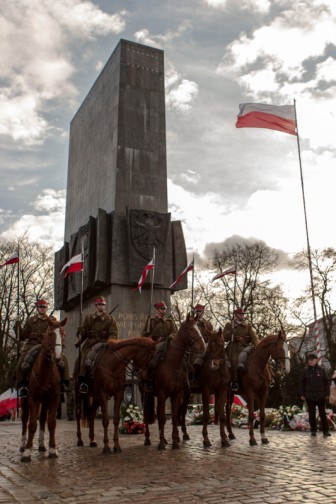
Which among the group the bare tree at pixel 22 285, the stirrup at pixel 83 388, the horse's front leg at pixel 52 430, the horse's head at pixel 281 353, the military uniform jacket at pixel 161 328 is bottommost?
the horse's front leg at pixel 52 430

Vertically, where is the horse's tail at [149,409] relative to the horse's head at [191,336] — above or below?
below

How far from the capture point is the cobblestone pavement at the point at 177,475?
267 inches

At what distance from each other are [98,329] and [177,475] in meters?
5.17

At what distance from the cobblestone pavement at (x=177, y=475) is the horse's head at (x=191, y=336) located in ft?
6.86

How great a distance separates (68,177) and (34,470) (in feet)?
89.6

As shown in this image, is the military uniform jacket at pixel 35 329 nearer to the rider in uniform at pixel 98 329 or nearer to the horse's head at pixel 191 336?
the rider in uniform at pixel 98 329

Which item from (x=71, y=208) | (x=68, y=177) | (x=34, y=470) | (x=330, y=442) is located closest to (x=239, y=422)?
(x=330, y=442)

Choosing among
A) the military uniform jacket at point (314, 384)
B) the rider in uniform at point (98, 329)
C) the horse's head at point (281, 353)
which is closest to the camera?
the horse's head at point (281, 353)

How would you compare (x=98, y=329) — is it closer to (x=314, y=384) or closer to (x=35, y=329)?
(x=35, y=329)

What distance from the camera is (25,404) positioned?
12008 mm

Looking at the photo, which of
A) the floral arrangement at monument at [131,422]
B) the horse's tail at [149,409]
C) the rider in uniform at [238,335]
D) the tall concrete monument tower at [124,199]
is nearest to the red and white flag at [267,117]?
the tall concrete monument tower at [124,199]

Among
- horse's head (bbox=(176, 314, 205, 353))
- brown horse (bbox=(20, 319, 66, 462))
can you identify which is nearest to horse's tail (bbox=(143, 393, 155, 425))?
horse's head (bbox=(176, 314, 205, 353))

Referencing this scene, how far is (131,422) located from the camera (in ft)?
54.4

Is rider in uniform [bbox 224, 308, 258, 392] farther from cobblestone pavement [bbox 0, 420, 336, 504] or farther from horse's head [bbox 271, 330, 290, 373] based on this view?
cobblestone pavement [bbox 0, 420, 336, 504]
